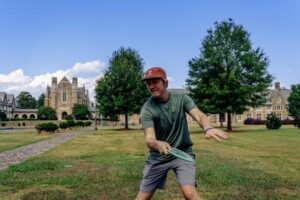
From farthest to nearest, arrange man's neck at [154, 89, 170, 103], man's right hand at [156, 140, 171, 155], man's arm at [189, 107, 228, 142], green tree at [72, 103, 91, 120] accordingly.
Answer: green tree at [72, 103, 91, 120]
man's neck at [154, 89, 170, 103]
man's arm at [189, 107, 228, 142]
man's right hand at [156, 140, 171, 155]

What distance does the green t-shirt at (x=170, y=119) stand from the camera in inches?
183

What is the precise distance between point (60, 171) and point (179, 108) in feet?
23.2

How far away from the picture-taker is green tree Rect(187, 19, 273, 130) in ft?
134

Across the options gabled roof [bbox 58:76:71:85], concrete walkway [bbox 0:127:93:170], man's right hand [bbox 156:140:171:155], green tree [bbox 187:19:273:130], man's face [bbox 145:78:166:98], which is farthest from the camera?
gabled roof [bbox 58:76:71:85]

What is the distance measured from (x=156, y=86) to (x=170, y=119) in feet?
1.39

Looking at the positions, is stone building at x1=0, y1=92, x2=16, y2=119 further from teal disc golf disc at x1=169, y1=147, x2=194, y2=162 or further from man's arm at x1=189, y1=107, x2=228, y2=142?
teal disc golf disc at x1=169, y1=147, x2=194, y2=162

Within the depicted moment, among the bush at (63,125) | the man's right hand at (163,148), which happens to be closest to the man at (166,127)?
the man's right hand at (163,148)

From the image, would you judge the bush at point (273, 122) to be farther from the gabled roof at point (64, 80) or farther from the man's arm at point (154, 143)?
the gabled roof at point (64, 80)

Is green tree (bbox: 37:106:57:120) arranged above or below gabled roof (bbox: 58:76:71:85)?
below

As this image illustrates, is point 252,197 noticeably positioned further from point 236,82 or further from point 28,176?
point 236,82

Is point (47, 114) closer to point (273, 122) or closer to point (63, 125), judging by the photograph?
point (63, 125)

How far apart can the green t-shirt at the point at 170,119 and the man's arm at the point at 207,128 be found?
10 centimetres

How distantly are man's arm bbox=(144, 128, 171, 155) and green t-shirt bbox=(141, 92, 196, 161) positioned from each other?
88 millimetres

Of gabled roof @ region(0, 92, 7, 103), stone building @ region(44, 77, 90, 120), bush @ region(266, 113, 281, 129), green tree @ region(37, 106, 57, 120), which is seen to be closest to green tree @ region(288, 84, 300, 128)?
bush @ region(266, 113, 281, 129)
